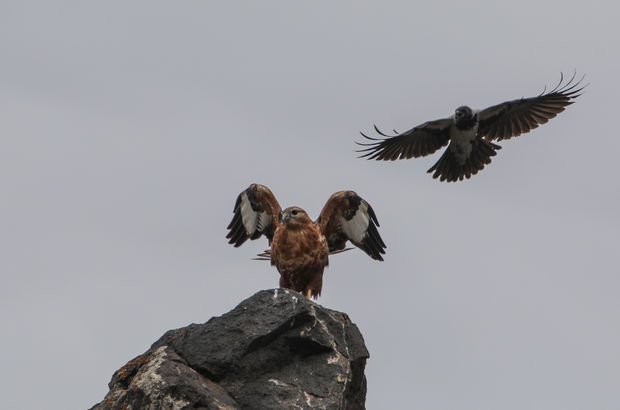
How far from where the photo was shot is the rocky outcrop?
8.69 m

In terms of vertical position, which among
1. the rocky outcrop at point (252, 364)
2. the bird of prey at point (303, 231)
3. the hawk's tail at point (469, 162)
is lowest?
the rocky outcrop at point (252, 364)

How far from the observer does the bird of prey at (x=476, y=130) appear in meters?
18.2

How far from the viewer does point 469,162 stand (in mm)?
18250

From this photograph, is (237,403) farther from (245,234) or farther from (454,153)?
(454,153)

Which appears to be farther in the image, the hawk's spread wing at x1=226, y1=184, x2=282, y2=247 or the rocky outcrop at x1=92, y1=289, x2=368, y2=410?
the hawk's spread wing at x1=226, y1=184, x2=282, y2=247

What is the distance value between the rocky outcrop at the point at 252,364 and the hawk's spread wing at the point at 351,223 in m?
3.85

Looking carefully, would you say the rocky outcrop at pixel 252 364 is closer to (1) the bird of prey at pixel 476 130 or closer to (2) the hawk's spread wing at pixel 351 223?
(2) the hawk's spread wing at pixel 351 223

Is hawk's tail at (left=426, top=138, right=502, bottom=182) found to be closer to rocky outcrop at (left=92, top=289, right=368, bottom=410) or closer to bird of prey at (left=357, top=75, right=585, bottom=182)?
bird of prey at (left=357, top=75, right=585, bottom=182)

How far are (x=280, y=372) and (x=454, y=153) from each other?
9.80m

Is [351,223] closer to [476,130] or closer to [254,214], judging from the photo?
[254,214]

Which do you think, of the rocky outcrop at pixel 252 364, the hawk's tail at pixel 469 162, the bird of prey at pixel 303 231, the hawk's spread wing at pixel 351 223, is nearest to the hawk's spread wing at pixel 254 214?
the bird of prey at pixel 303 231

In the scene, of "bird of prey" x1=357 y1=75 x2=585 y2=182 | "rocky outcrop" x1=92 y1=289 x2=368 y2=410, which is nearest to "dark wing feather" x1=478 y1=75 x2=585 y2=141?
"bird of prey" x1=357 y1=75 x2=585 y2=182

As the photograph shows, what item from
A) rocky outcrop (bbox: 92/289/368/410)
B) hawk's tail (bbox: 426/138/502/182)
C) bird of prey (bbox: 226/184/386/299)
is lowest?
rocky outcrop (bbox: 92/289/368/410)

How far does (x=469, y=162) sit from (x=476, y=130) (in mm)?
514
